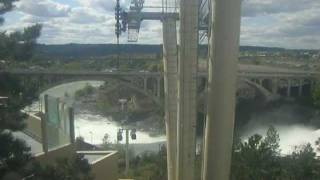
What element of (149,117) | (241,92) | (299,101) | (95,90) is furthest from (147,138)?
(95,90)

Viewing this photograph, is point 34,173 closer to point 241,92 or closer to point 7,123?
point 7,123

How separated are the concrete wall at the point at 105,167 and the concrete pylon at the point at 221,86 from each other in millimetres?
4330

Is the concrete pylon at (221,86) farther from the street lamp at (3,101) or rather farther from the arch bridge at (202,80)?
the arch bridge at (202,80)

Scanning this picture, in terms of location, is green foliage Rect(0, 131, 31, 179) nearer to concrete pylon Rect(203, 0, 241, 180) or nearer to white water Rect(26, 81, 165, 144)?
concrete pylon Rect(203, 0, 241, 180)

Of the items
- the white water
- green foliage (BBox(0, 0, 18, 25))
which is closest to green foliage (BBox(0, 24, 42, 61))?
green foliage (BBox(0, 0, 18, 25))

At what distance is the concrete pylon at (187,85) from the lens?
8508 mm

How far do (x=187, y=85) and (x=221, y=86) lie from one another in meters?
2.98

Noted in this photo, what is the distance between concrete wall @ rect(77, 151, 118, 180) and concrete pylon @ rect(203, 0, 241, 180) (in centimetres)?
433

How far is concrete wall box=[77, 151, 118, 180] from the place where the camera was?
10595 millimetres

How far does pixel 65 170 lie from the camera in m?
7.60

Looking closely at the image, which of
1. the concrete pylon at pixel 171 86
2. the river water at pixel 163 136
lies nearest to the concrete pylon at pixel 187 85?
the concrete pylon at pixel 171 86

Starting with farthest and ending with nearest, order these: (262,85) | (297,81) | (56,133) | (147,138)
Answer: (297,81)
(262,85)
(147,138)
(56,133)

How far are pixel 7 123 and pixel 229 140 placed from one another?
11.0 ft

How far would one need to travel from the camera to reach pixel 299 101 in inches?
2096
